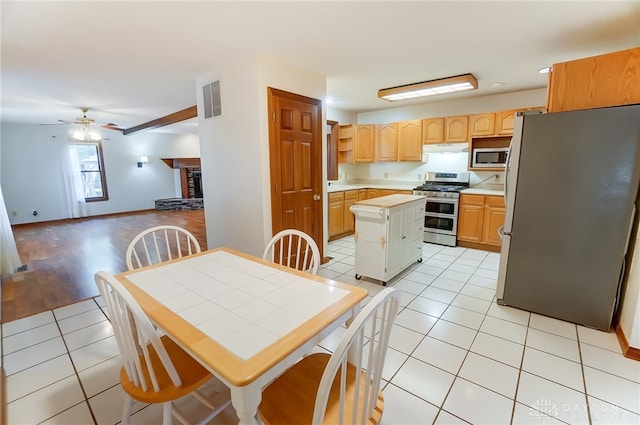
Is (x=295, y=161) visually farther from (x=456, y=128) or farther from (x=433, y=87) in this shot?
(x=456, y=128)

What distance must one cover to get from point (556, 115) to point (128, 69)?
4060 millimetres

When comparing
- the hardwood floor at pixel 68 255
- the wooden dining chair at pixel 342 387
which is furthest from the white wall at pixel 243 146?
the wooden dining chair at pixel 342 387

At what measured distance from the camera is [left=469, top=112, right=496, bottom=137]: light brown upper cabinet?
420cm

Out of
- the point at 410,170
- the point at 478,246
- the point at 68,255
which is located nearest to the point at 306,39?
the point at 410,170

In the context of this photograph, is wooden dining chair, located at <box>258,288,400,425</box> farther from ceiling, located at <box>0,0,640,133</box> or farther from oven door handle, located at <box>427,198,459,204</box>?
oven door handle, located at <box>427,198,459,204</box>

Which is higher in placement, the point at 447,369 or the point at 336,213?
the point at 336,213

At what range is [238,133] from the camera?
3043 millimetres

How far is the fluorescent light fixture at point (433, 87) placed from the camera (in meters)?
3.42

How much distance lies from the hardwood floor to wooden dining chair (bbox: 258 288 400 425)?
9.44ft

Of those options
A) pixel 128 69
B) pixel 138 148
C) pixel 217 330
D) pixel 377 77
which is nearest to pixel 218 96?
pixel 128 69

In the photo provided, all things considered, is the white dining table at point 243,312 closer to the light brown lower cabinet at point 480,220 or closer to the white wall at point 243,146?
the white wall at point 243,146

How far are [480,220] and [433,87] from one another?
2.01m

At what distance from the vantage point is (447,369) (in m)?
1.85

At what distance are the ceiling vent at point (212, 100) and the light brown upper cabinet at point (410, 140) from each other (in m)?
3.18
